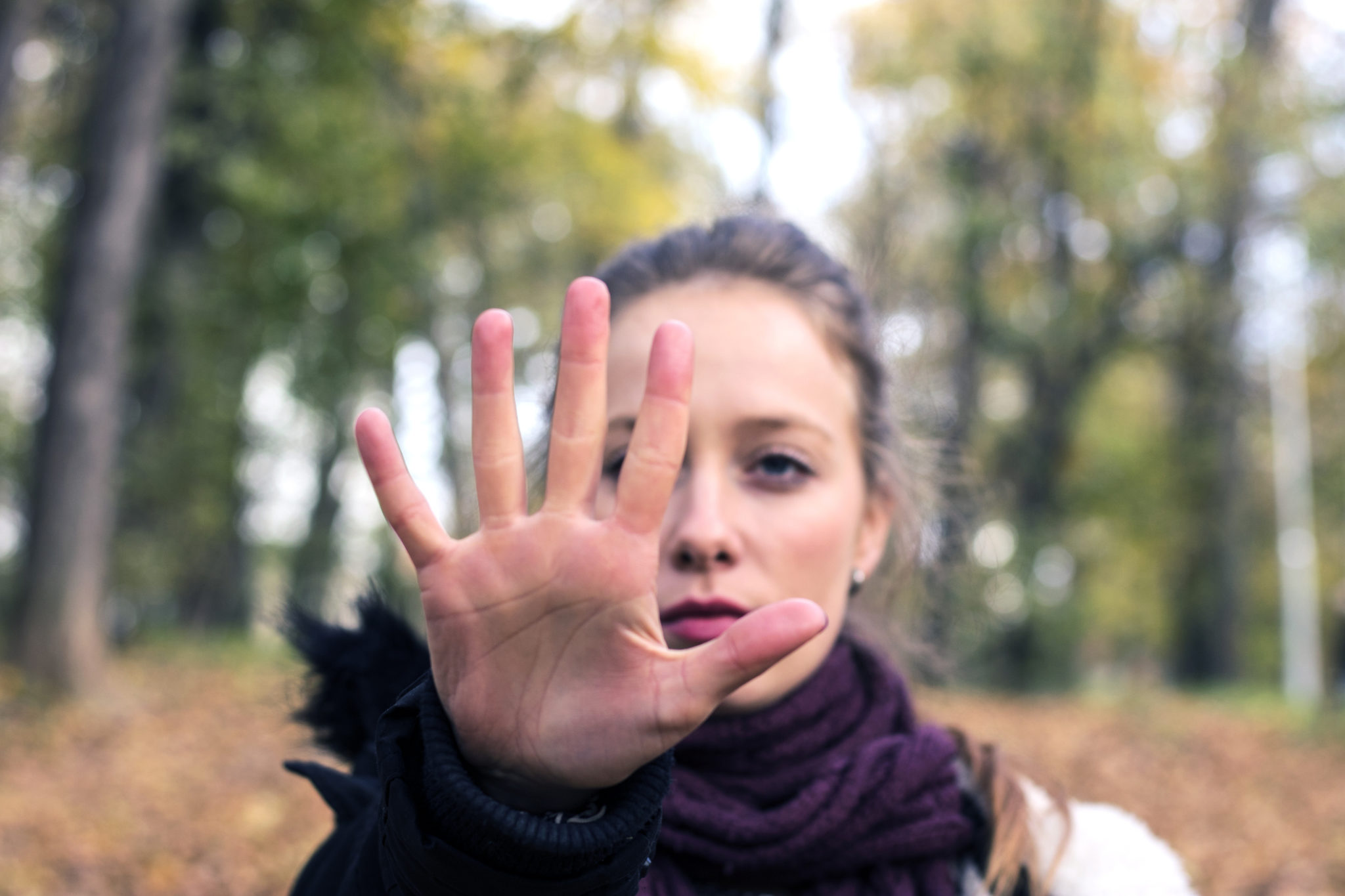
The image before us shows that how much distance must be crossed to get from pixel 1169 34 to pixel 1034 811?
13972 millimetres

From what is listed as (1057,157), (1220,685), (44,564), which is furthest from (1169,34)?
(44,564)

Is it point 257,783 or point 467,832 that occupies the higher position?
point 467,832

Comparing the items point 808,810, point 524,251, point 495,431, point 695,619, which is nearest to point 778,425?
point 695,619

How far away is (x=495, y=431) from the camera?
1066 mm

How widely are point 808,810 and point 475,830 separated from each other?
0.69m

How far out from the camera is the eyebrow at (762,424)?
166 centimetres

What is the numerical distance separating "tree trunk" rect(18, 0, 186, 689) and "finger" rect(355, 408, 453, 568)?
721cm

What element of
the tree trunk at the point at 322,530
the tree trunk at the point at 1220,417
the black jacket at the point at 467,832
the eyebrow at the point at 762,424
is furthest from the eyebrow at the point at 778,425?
the tree trunk at the point at 1220,417

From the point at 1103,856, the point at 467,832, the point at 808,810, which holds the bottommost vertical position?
the point at 1103,856

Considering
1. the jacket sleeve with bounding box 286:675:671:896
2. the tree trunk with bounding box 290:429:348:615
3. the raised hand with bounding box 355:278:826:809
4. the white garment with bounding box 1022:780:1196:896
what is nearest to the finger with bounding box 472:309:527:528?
the raised hand with bounding box 355:278:826:809

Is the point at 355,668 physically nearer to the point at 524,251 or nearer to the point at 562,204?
the point at 562,204

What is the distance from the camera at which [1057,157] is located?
41.1ft

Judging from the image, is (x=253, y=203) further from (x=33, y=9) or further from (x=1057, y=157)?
(x=1057, y=157)

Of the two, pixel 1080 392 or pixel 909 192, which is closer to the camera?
pixel 909 192
